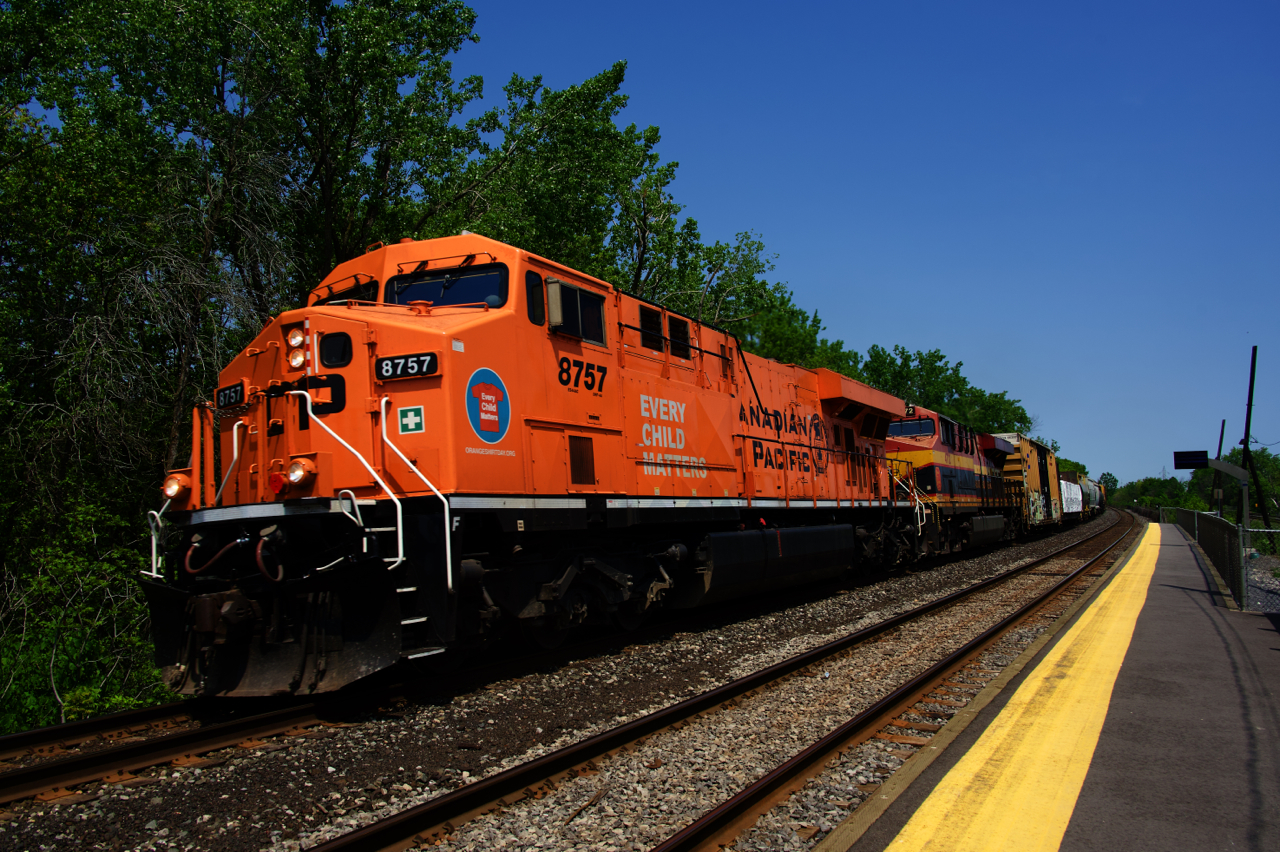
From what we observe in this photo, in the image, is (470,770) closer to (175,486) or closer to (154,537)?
(154,537)

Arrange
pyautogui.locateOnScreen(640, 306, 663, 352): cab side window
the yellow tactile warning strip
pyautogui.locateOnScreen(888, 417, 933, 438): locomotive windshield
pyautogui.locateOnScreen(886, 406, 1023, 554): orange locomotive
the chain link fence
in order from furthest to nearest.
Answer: pyautogui.locateOnScreen(888, 417, 933, 438): locomotive windshield
pyautogui.locateOnScreen(886, 406, 1023, 554): orange locomotive
the chain link fence
pyautogui.locateOnScreen(640, 306, 663, 352): cab side window
the yellow tactile warning strip

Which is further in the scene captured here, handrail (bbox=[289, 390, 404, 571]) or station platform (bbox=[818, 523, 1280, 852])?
handrail (bbox=[289, 390, 404, 571])

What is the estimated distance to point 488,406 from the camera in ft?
20.2

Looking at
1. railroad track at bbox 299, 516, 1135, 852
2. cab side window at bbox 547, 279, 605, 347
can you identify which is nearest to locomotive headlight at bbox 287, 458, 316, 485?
cab side window at bbox 547, 279, 605, 347

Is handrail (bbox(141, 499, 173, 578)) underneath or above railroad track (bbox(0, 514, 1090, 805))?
above

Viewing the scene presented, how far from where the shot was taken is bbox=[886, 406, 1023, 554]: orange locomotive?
17094 mm

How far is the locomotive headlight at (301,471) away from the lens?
5.63 meters

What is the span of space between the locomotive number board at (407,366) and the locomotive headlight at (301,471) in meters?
0.84

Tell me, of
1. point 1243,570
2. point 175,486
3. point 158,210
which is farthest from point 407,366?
point 1243,570

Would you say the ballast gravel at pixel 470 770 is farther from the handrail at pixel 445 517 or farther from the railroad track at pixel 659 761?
the handrail at pixel 445 517

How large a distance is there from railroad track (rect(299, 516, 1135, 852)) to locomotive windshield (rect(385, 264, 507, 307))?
373 cm

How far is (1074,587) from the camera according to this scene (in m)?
13.1

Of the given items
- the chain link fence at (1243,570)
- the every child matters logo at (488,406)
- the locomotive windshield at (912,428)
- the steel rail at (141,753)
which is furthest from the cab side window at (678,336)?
the locomotive windshield at (912,428)

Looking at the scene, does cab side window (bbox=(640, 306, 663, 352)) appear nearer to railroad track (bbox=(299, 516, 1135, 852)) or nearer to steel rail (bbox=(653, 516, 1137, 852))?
railroad track (bbox=(299, 516, 1135, 852))
